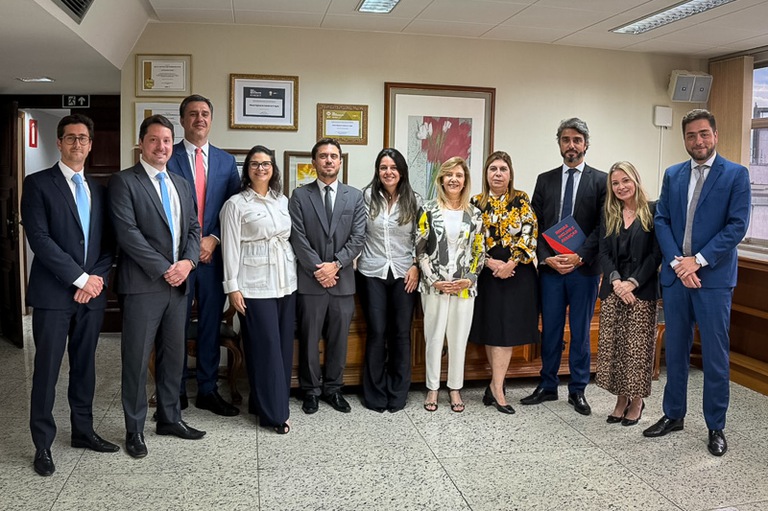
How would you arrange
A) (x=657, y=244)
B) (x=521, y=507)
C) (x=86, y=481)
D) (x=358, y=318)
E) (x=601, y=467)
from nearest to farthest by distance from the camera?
(x=521, y=507), (x=86, y=481), (x=601, y=467), (x=657, y=244), (x=358, y=318)

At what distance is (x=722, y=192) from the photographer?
3162mm

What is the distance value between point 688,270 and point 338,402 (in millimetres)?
2010

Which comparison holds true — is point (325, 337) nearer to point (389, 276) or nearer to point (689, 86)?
point (389, 276)

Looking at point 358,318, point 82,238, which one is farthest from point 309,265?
point 82,238

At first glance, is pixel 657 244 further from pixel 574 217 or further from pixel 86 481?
pixel 86 481

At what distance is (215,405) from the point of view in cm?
369

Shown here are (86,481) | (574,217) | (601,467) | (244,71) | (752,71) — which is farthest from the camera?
(752,71)

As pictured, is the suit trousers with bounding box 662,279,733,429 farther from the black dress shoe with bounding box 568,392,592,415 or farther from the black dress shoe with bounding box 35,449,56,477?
the black dress shoe with bounding box 35,449,56,477

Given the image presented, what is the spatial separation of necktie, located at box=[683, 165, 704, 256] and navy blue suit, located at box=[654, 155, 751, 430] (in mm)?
20

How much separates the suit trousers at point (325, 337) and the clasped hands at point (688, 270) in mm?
1729

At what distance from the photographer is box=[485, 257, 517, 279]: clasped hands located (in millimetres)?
3676

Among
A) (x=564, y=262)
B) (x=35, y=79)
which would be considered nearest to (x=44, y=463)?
(x=564, y=262)

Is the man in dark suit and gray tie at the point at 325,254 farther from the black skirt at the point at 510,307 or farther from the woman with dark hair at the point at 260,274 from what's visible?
the black skirt at the point at 510,307

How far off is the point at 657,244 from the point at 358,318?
1.77 meters
